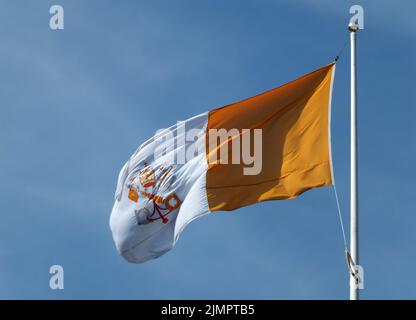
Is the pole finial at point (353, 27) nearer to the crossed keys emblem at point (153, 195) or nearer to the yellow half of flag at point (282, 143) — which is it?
the yellow half of flag at point (282, 143)

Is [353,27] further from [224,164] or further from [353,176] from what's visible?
[224,164]

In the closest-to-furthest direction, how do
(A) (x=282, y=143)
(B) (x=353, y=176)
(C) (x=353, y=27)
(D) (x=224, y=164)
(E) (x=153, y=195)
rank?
(B) (x=353, y=176), (C) (x=353, y=27), (A) (x=282, y=143), (D) (x=224, y=164), (E) (x=153, y=195)

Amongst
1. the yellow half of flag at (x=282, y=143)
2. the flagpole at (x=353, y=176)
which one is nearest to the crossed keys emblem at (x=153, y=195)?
the yellow half of flag at (x=282, y=143)

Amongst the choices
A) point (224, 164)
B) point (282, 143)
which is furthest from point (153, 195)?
point (282, 143)

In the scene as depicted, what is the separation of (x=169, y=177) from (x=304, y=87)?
4424 mm

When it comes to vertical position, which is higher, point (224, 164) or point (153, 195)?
point (224, 164)

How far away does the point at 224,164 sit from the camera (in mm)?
29891

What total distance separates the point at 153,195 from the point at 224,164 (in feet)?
7.02

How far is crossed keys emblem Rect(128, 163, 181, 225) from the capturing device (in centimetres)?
3000

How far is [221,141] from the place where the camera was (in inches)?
1200

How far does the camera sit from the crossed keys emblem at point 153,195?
3000 cm

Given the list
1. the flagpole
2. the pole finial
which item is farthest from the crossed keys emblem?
the pole finial

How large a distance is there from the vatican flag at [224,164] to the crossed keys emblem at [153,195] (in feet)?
0.09
